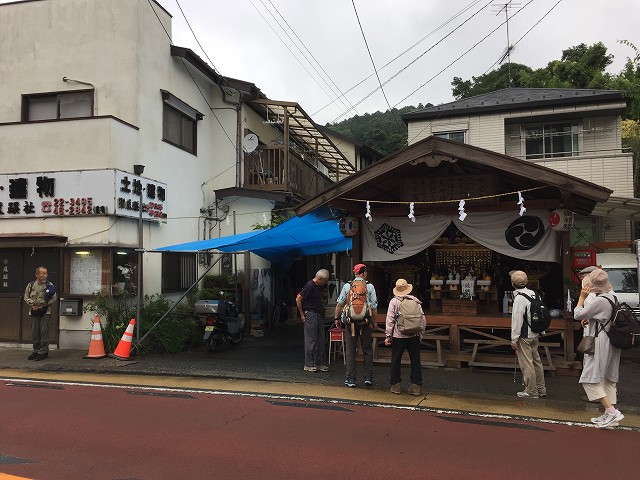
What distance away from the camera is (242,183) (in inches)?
623

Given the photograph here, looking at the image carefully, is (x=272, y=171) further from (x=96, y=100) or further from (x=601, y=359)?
(x=601, y=359)

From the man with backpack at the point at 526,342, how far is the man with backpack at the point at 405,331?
4.63 feet

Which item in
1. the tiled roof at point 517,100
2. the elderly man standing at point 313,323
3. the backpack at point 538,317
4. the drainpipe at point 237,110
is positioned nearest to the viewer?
the backpack at point 538,317

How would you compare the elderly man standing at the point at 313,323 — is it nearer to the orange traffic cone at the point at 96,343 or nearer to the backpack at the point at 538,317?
the backpack at the point at 538,317

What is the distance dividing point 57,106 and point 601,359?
13.3 metres

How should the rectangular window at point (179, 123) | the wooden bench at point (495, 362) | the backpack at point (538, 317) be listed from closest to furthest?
the backpack at point (538, 317)
the wooden bench at point (495, 362)
the rectangular window at point (179, 123)

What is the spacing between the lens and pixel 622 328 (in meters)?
5.92

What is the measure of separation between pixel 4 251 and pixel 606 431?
1292 cm

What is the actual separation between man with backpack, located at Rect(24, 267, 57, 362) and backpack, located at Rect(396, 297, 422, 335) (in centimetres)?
778

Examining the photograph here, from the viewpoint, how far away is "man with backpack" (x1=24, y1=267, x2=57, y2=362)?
10.4m

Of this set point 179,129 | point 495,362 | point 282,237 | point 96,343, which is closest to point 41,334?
point 96,343

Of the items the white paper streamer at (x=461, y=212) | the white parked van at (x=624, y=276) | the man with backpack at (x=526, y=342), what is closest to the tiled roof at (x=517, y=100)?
the white parked van at (x=624, y=276)

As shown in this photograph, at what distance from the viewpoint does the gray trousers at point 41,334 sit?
10.4 metres

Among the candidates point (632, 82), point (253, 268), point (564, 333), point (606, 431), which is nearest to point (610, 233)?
point (632, 82)
